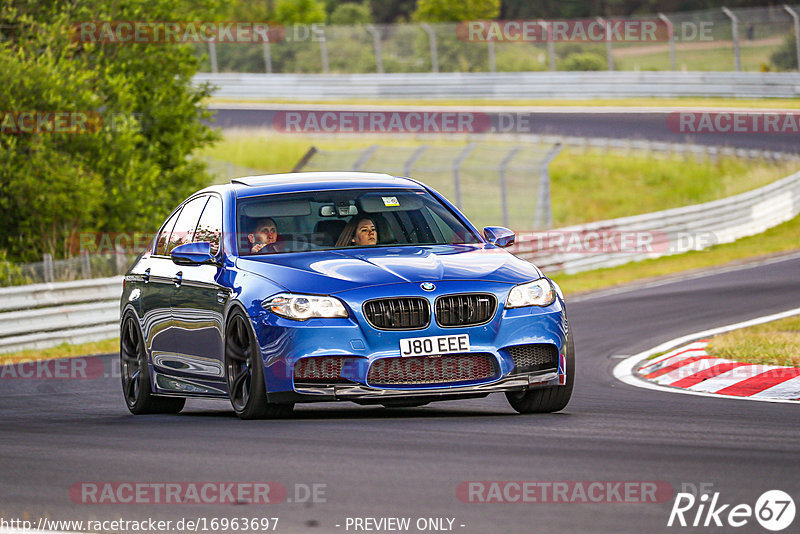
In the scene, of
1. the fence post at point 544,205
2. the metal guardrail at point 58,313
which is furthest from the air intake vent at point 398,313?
the fence post at point 544,205

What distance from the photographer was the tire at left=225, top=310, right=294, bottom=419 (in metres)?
8.32

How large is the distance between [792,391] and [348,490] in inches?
201

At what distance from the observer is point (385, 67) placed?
46781 mm

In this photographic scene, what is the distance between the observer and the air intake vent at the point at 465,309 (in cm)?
817

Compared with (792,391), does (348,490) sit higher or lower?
higher

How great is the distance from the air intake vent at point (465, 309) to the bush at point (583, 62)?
120ft

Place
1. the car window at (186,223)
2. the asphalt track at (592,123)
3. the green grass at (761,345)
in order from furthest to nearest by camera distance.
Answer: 1. the asphalt track at (592,123)
2. the green grass at (761,345)
3. the car window at (186,223)

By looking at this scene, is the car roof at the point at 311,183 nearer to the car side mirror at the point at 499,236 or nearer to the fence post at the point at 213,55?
the car side mirror at the point at 499,236

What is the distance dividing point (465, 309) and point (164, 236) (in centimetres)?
→ 324

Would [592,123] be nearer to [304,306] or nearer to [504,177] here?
[504,177]

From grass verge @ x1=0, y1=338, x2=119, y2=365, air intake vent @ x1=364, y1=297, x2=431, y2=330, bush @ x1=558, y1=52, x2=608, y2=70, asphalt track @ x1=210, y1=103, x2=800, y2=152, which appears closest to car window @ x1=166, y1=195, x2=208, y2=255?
air intake vent @ x1=364, y1=297, x2=431, y2=330

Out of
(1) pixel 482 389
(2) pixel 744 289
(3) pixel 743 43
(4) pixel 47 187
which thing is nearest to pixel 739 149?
(3) pixel 743 43

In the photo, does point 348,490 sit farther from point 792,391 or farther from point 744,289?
point 744,289

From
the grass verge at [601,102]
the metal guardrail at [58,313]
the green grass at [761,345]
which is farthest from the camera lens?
the grass verge at [601,102]
